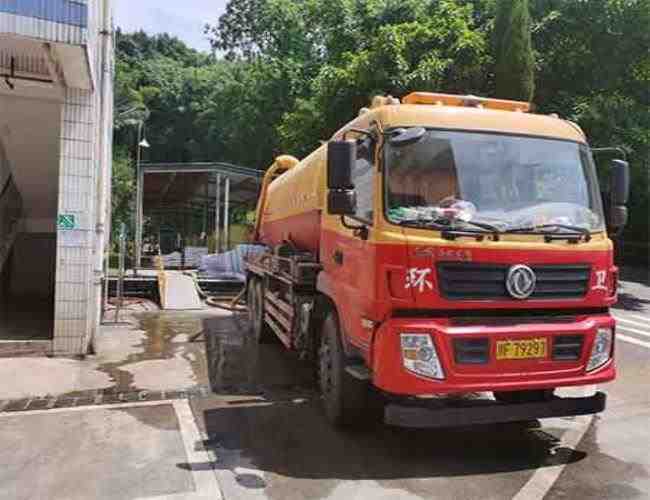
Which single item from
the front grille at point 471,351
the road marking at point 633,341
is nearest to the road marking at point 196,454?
the front grille at point 471,351

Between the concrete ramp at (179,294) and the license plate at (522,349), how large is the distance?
1008cm

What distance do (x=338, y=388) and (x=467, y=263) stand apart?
5.43 feet

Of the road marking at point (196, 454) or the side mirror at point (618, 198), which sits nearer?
the road marking at point (196, 454)

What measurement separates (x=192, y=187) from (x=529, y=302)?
21.4 meters

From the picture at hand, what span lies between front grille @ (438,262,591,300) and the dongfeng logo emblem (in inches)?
1.3

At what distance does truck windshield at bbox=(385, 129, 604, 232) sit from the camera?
4621 millimetres

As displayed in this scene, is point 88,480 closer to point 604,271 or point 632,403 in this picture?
point 604,271

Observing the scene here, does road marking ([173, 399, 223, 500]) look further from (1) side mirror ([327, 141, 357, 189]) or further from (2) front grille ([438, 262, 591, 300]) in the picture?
(1) side mirror ([327, 141, 357, 189])

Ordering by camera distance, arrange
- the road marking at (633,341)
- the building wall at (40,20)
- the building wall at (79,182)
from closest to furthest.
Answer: the building wall at (40,20) → the building wall at (79,182) → the road marking at (633,341)

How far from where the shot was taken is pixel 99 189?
8867 millimetres

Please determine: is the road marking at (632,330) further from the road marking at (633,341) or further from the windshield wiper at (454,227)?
the windshield wiper at (454,227)

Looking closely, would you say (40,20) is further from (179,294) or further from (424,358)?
(179,294)

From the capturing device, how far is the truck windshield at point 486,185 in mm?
4621

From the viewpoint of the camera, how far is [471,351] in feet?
14.5
